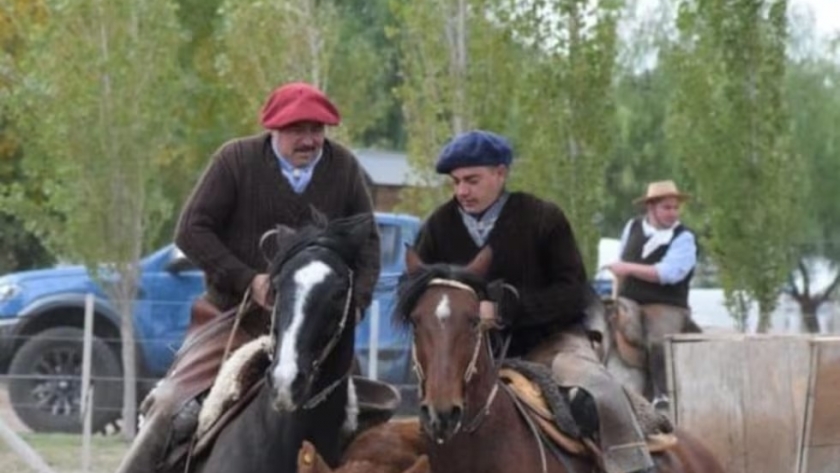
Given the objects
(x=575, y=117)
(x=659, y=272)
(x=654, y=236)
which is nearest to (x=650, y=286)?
(x=659, y=272)

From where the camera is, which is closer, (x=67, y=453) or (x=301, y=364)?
(x=301, y=364)

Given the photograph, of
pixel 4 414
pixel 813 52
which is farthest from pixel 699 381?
pixel 813 52

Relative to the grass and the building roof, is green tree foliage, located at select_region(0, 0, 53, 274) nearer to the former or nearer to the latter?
the grass

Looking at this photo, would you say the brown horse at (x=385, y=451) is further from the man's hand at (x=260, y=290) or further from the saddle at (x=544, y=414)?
the man's hand at (x=260, y=290)

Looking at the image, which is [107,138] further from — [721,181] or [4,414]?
[721,181]

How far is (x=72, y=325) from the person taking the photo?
21109 millimetres

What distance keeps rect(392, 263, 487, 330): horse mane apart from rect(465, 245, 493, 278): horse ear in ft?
0.10

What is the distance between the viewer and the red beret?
8.97m

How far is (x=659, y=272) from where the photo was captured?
16438mm

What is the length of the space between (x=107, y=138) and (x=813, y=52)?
27041mm

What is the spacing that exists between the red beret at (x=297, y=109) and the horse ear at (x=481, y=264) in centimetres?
82

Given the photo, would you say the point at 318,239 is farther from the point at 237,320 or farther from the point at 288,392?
the point at 237,320

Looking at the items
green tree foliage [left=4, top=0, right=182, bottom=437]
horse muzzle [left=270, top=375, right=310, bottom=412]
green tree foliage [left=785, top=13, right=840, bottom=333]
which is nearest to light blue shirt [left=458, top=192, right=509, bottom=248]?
horse muzzle [left=270, top=375, right=310, bottom=412]

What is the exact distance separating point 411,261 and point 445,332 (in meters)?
0.42
